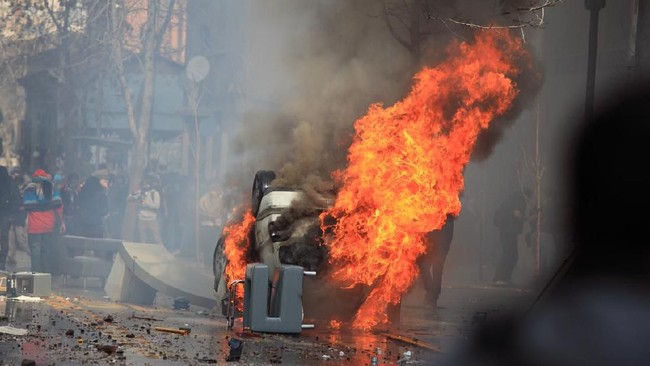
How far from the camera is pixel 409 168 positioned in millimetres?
14484

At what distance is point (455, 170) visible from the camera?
14.9 m

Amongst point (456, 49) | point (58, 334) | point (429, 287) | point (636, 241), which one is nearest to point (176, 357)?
point (58, 334)

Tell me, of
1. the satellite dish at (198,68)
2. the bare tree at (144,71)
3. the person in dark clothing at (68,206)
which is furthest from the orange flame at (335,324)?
the bare tree at (144,71)

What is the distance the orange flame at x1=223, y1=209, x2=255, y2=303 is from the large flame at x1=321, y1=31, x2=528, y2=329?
1.42m

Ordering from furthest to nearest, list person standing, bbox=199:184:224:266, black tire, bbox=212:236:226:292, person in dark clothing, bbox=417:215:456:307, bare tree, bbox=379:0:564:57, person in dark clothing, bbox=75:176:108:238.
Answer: person standing, bbox=199:184:224:266 < person in dark clothing, bbox=75:176:108:238 < person in dark clothing, bbox=417:215:456:307 < bare tree, bbox=379:0:564:57 < black tire, bbox=212:236:226:292

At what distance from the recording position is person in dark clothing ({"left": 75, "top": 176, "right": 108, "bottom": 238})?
25.0 m

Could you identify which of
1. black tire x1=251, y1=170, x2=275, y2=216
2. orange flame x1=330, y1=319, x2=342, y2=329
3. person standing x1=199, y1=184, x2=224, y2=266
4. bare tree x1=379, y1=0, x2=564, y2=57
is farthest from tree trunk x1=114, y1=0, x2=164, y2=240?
orange flame x1=330, y1=319, x2=342, y2=329

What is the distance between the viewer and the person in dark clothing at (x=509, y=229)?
24328 millimetres

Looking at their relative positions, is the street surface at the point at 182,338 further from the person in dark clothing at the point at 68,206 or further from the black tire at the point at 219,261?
the person in dark clothing at the point at 68,206

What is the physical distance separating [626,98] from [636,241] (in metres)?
3.50

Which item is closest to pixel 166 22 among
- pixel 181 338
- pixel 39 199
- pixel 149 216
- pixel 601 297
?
pixel 149 216

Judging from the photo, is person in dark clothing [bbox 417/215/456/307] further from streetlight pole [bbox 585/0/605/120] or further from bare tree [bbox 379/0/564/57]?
streetlight pole [bbox 585/0/605/120]

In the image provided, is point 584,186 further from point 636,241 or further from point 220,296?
point 220,296

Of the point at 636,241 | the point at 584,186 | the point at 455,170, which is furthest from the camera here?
the point at 455,170
